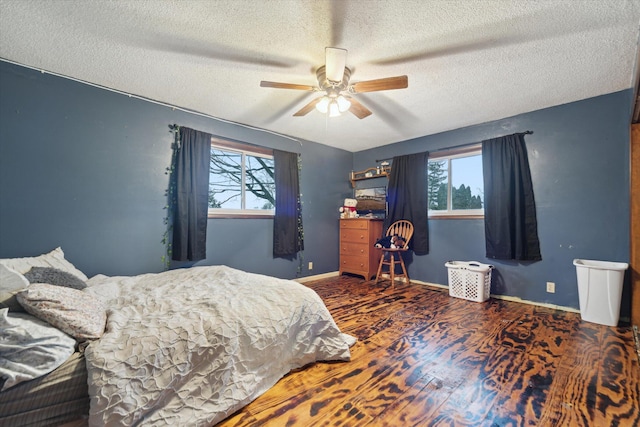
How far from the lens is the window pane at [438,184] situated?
382 cm

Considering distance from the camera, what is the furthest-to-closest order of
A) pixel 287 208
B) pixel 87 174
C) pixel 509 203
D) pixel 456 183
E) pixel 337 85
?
pixel 287 208
pixel 456 183
pixel 509 203
pixel 87 174
pixel 337 85

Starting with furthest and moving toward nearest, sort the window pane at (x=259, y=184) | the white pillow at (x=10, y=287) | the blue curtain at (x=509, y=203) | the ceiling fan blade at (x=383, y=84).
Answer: the window pane at (x=259, y=184), the blue curtain at (x=509, y=203), the ceiling fan blade at (x=383, y=84), the white pillow at (x=10, y=287)

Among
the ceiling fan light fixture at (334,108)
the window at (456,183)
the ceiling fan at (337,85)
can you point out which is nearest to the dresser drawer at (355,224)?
the window at (456,183)

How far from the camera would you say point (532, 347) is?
1.98m

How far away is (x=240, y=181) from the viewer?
3600mm

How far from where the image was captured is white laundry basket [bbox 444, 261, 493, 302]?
10.2ft

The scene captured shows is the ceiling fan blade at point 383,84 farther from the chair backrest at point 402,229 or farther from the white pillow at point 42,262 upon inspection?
the white pillow at point 42,262

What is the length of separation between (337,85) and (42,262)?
8.70 feet

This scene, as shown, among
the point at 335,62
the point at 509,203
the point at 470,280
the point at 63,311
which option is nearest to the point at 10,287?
the point at 63,311

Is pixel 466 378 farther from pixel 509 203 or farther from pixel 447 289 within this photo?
pixel 509 203

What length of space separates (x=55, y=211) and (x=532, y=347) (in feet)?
13.4

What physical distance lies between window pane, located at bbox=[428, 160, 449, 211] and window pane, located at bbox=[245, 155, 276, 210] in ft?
7.74

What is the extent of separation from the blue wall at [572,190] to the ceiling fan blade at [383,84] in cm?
205

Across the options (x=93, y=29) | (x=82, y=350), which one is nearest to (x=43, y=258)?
(x=82, y=350)
